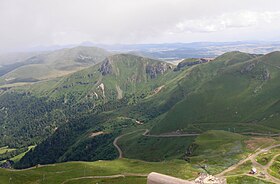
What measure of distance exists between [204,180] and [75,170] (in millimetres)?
125326

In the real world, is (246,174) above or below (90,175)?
above

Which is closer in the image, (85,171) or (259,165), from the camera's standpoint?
(259,165)

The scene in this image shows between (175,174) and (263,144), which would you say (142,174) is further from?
(263,144)

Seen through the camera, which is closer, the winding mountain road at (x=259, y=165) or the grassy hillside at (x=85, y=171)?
the winding mountain road at (x=259, y=165)

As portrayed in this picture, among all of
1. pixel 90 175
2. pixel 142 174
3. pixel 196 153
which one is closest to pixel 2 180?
pixel 90 175

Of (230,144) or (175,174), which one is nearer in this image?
(175,174)

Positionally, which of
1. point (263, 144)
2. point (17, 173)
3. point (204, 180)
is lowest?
point (17, 173)

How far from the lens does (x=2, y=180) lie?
17062 centimetres

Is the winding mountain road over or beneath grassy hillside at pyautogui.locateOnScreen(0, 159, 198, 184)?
over

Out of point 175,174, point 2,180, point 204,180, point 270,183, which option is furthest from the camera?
point 2,180

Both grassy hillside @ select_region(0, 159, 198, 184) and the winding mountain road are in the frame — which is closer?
the winding mountain road

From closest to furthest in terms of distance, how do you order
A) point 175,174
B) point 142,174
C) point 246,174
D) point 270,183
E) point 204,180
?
point 204,180, point 270,183, point 246,174, point 175,174, point 142,174

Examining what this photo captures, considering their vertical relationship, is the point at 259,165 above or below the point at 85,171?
above

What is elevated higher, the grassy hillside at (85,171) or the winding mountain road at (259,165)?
the winding mountain road at (259,165)
